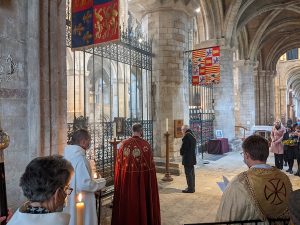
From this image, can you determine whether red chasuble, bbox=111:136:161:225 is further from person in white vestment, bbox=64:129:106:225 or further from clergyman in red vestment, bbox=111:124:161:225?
person in white vestment, bbox=64:129:106:225

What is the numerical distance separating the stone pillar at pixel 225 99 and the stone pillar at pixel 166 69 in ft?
16.4

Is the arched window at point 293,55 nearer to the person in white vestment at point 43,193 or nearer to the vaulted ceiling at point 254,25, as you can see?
the vaulted ceiling at point 254,25

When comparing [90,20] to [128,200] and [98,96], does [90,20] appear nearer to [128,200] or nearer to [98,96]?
[128,200]

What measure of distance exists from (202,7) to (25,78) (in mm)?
11201

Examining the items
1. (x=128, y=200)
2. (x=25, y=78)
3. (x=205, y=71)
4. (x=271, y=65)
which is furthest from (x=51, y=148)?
(x=271, y=65)

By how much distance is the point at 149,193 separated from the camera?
434 centimetres

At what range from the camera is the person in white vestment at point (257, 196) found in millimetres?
2025

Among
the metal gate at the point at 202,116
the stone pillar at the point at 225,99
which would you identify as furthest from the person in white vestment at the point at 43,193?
the stone pillar at the point at 225,99

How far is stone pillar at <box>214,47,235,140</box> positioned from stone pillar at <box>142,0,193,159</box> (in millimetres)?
5013

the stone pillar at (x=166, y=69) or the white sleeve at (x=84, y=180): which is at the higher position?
the stone pillar at (x=166, y=69)

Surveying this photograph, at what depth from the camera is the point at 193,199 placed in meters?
6.14

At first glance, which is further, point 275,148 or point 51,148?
point 275,148

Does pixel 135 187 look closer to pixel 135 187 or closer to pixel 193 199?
pixel 135 187

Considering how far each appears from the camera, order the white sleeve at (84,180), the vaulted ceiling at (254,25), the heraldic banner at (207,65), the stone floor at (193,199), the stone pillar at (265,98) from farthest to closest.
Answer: the stone pillar at (265,98) → the vaulted ceiling at (254,25) → the heraldic banner at (207,65) → the stone floor at (193,199) → the white sleeve at (84,180)
